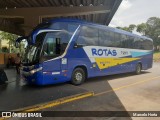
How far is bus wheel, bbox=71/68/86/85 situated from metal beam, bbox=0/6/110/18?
274 inches

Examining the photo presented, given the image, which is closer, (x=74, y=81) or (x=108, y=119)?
(x=108, y=119)

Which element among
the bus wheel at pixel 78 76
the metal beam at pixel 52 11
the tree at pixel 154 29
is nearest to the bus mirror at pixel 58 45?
A: the bus wheel at pixel 78 76

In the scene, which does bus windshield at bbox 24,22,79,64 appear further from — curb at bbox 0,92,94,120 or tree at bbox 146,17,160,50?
tree at bbox 146,17,160,50

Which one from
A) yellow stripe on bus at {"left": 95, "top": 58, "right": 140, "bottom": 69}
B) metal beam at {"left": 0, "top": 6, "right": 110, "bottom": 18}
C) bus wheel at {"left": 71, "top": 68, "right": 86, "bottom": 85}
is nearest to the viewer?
bus wheel at {"left": 71, "top": 68, "right": 86, "bottom": 85}

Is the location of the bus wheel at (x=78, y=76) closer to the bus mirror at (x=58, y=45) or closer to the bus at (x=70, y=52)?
the bus at (x=70, y=52)

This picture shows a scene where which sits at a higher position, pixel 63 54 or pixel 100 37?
pixel 100 37

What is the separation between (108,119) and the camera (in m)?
6.14

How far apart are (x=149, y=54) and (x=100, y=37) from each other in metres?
8.08

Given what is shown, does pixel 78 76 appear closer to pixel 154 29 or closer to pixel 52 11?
pixel 52 11

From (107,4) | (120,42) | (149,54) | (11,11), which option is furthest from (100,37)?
(11,11)

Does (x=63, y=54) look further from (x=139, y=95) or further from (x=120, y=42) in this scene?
(x=120, y=42)

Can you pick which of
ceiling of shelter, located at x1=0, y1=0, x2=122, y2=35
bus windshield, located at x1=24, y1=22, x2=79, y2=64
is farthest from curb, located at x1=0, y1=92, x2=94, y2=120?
ceiling of shelter, located at x1=0, y1=0, x2=122, y2=35

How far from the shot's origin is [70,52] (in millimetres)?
10844

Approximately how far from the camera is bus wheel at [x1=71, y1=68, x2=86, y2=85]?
11.2 metres
